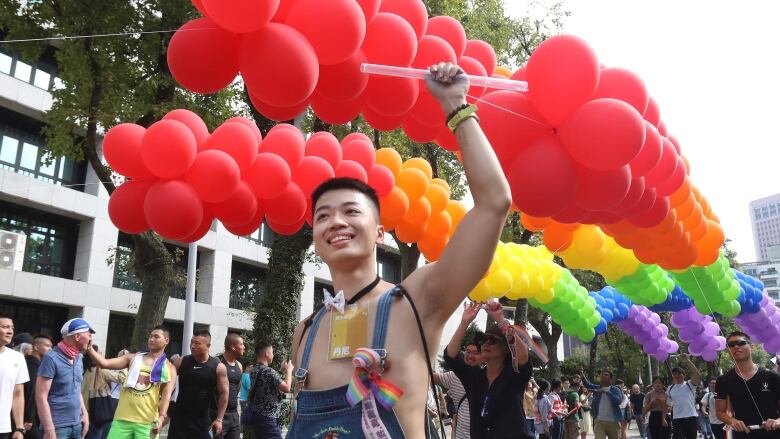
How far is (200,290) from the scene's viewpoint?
26.7m

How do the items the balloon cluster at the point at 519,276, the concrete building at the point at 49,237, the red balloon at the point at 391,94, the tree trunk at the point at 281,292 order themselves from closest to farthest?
the red balloon at the point at 391,94, the balloon cluster at the point at 519,276, the tree trunk at the point at 281,292, the concrete building at the point at 49,237

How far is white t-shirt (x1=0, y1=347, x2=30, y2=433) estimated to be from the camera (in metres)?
5.55

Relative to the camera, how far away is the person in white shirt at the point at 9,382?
5562 millimetres

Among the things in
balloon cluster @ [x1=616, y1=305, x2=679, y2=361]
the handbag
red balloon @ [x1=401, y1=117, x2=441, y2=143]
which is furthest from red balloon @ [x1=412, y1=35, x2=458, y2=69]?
balloon cluster @ [x1=616, y1=305, x2=679, y2=361]

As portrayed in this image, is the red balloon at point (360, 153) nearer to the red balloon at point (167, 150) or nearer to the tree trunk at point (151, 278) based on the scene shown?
the red balloon at point (167, 150)

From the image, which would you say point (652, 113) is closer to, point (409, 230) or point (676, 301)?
point (409, 230)

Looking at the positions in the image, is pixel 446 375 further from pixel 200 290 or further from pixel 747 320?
pixel 200 290

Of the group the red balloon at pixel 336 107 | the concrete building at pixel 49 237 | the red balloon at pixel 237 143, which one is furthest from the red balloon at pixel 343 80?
the concrete building at pixel 49 237

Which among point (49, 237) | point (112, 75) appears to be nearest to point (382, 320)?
point (112, 75)

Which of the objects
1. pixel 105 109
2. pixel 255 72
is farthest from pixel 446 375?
pixel 105 109

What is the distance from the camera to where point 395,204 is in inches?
277

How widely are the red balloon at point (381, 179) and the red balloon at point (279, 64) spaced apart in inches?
114

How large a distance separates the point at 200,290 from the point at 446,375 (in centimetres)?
2184

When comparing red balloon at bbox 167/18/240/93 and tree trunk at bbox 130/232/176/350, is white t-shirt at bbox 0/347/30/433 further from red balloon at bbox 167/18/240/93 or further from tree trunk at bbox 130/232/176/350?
tree trunk at bbox 130/232/176/350
